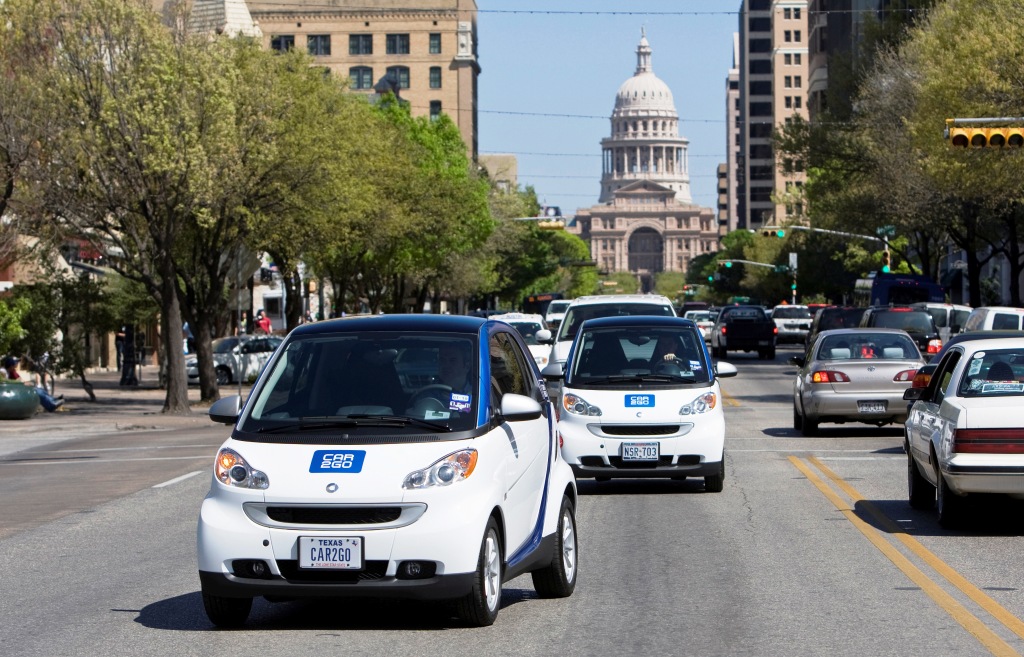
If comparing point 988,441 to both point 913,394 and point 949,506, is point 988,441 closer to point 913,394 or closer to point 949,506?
point 949,506

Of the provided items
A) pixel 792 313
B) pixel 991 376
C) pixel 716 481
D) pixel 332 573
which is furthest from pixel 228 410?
pixel 792 313

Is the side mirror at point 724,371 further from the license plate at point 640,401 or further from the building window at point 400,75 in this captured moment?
the building window at point 400,75

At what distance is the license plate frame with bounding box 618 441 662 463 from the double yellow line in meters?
1.68

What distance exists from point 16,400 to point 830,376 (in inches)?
647

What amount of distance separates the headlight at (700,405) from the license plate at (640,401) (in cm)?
30

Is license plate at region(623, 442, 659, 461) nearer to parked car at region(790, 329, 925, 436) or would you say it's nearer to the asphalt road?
the asphalt road

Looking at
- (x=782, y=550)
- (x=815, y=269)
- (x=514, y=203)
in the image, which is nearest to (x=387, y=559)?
(x=782, y=550)

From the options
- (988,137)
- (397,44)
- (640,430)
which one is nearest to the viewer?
(640,430)

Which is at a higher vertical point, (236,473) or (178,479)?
(236,473)

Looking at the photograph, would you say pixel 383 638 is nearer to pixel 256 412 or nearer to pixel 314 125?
pixel 256 412

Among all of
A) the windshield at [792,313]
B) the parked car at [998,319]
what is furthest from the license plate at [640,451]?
the windshield at [792,313]

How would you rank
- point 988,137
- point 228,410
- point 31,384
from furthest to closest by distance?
point 31,384, point 988,137, point 228,410

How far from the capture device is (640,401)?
1530cm

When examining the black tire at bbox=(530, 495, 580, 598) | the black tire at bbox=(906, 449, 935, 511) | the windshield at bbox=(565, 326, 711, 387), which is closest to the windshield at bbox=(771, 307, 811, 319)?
the windshield at bbox=(565, 326, 711, 387)
